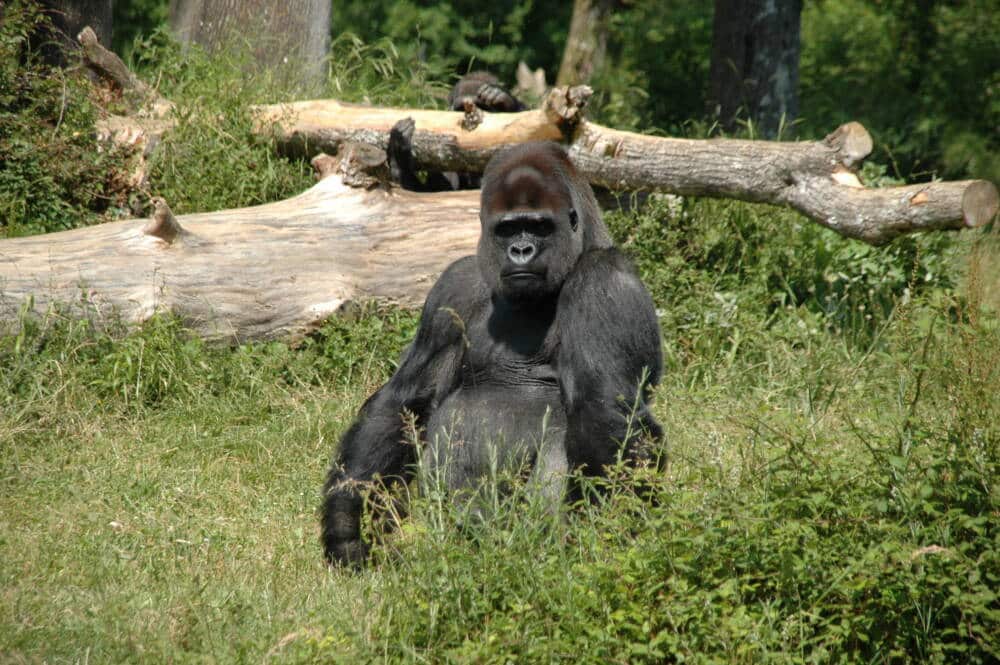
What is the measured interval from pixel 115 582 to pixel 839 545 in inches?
79.3

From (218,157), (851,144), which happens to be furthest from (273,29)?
(851,144)

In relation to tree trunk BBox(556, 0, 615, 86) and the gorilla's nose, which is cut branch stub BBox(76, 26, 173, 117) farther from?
tree trunk BBox(556, 0, 615, 86)

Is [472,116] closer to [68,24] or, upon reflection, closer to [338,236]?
[338,236]

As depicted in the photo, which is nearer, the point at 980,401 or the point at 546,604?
the point at 546,604

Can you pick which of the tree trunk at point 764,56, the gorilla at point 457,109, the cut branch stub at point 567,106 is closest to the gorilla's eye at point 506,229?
the cut branch stub at point 567,106

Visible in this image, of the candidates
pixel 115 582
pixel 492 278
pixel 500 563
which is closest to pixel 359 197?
pixel 492 278

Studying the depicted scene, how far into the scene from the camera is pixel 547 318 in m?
3.91

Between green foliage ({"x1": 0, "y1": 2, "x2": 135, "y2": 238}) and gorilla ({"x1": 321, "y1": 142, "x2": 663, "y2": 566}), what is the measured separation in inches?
119

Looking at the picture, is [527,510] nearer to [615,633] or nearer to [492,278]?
[615,633]

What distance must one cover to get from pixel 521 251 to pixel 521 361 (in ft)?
1.30

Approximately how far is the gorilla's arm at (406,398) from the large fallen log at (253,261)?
1.49 meters

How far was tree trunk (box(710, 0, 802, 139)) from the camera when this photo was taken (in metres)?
8.41

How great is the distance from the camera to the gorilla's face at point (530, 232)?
12.2ft

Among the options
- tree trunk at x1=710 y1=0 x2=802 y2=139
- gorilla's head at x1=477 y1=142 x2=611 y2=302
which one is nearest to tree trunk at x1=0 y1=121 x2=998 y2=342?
gorilla's head at x1=477 y1=142 x2=611 y2=302
